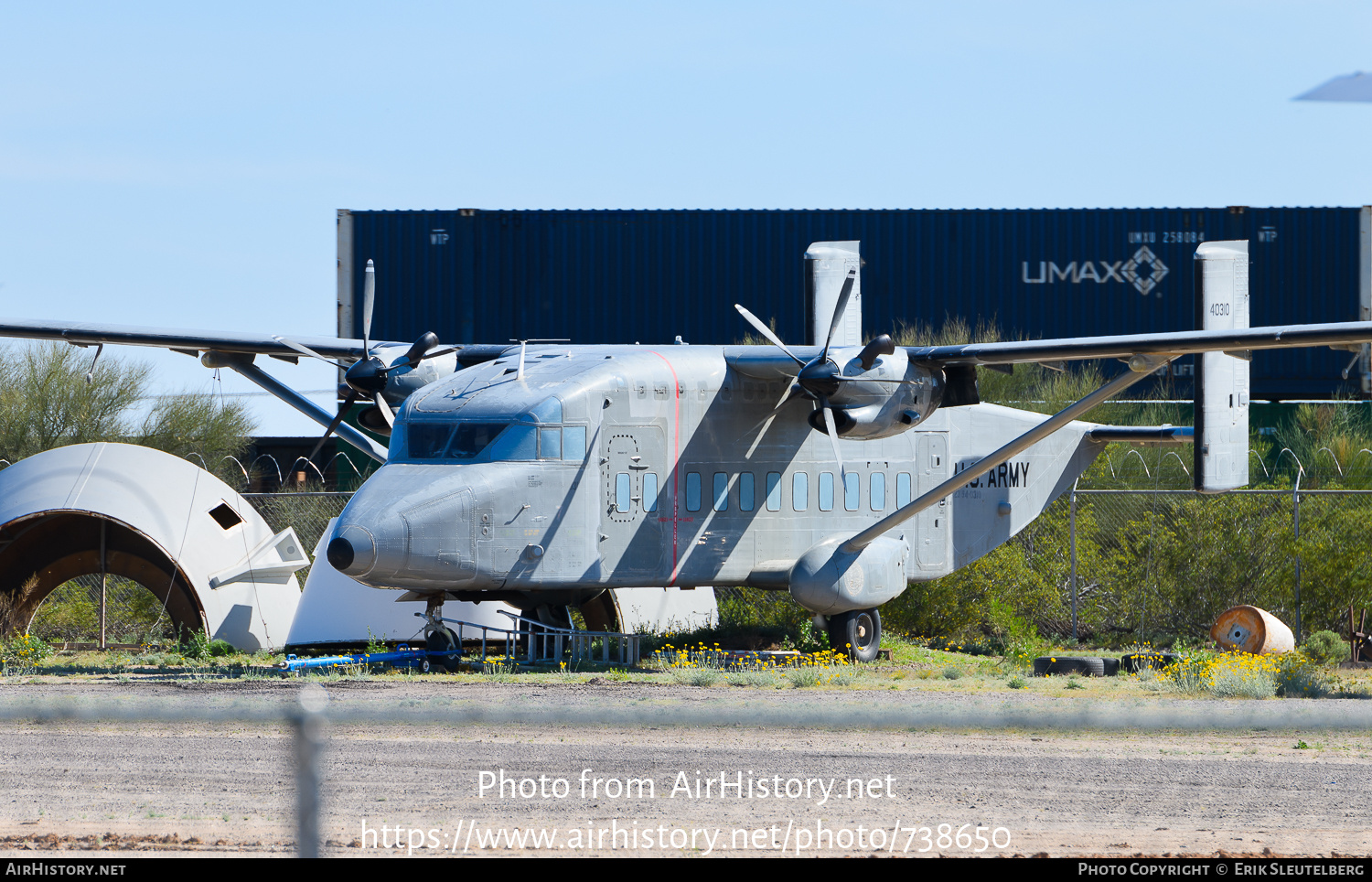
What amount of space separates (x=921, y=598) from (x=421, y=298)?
19235 millimetres

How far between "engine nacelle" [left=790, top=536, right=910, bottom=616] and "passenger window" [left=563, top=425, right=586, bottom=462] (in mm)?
3259

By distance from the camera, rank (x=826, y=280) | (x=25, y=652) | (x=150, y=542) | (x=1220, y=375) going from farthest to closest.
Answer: (x=826, y=280) → (x=150, y=542) → (x=1220, y=375) → (x=25, y=652)

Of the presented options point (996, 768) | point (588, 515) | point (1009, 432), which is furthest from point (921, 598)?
point (996, 768)

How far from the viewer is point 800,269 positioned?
119 feet

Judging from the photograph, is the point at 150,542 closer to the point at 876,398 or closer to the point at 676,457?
the point at 676,457

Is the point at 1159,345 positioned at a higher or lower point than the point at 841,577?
higher

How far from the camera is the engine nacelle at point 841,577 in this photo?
17.5m

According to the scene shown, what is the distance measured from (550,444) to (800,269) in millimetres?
21193

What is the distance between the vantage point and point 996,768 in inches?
398

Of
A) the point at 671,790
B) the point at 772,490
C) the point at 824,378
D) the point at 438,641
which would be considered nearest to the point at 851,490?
the point at 772,490

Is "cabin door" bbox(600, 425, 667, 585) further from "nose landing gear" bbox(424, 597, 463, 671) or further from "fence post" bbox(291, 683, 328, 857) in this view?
"fence post" bbox(291, 683, 328, 857)

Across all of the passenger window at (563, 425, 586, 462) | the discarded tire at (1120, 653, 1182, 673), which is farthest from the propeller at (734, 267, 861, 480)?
the discarded tire at (1120, 653, 1182, 673)

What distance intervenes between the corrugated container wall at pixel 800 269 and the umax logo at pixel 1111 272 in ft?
0.11

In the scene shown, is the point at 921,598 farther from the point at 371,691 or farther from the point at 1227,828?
the point at 1227,828
